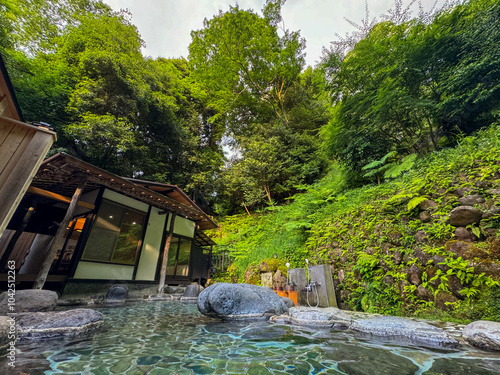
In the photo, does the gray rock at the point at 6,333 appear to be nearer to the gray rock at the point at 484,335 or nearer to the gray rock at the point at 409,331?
the gray rock at the point at 409,331

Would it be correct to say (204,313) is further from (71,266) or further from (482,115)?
(482,115)

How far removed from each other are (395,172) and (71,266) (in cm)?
1134

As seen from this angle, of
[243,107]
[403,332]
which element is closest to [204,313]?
[403,332]

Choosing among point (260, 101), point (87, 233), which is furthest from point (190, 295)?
point (260, 101)

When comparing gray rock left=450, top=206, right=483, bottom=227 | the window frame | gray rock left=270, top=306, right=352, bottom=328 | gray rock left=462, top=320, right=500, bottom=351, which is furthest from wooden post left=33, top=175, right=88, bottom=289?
gray rock left=450, top=206, right=483, bottom=227

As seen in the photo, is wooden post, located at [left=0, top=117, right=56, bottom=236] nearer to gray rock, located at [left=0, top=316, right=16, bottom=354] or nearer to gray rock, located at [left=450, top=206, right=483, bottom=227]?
gray rock, located at [left=0, top=316, right=16, bottom=354]

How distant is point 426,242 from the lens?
418cm

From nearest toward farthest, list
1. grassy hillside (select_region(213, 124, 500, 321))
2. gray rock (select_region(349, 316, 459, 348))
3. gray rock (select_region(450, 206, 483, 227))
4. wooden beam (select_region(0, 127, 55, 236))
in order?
1. wooden beam (select_region(0, 127, 55, 236))
2. gray rock (select_region(349, 316, 459, 348))
3. grassy hillside (select_region(213, 124, 500, 321))
4. gray rock (select_region(450, 206, 483, 227))

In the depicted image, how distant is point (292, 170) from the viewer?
1367 centimetres

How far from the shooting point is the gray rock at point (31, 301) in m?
3.88

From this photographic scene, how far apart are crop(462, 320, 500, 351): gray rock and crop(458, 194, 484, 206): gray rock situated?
2344 millimetres

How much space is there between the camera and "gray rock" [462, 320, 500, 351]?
2.45 meters

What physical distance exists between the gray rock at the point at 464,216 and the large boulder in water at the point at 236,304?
4361mm

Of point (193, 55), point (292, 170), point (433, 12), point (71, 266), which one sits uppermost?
point (193, 55)
